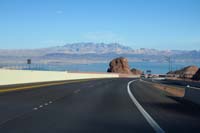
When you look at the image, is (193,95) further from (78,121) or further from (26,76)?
(26,76)

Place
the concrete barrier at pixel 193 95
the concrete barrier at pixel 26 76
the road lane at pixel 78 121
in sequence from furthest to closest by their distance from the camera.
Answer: the concrete barrier at pixel 26 76, the concrete barrier at pixel 193 95, the road lane at pixel 78 121

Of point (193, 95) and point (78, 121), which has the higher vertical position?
point (78, 121)

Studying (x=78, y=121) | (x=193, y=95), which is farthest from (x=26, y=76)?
(x=78, y=121)

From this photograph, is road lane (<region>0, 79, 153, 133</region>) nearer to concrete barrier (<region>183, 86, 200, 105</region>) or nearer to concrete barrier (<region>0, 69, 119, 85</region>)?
concrete barrier (<region>183, 86, 200, 105</region>)

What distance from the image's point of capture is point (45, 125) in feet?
53.5

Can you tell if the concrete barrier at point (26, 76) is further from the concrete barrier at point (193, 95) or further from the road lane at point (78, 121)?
the road lane at point (78, 121)

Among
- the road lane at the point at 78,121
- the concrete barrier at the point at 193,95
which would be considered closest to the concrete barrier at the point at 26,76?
the concrete barrier at the point at 193,95

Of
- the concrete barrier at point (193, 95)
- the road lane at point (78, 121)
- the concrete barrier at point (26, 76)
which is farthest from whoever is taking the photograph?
the concrete barrier at point (26, 76)

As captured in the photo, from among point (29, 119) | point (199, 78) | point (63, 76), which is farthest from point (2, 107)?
point (199, 78)

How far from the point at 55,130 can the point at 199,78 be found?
9508 cm

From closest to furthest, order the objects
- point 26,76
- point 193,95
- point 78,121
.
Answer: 1. point 78,121
2. point 193,95
3. point 26,76

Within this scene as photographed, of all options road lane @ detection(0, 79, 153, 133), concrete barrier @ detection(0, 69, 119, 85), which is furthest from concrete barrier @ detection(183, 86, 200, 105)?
concrete barrier @ detection(0, 69, 119, 85)

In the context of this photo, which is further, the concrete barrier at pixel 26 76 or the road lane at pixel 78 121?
the concrete barrier at pixel 26 76

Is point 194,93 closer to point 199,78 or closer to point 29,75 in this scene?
point 29,75
